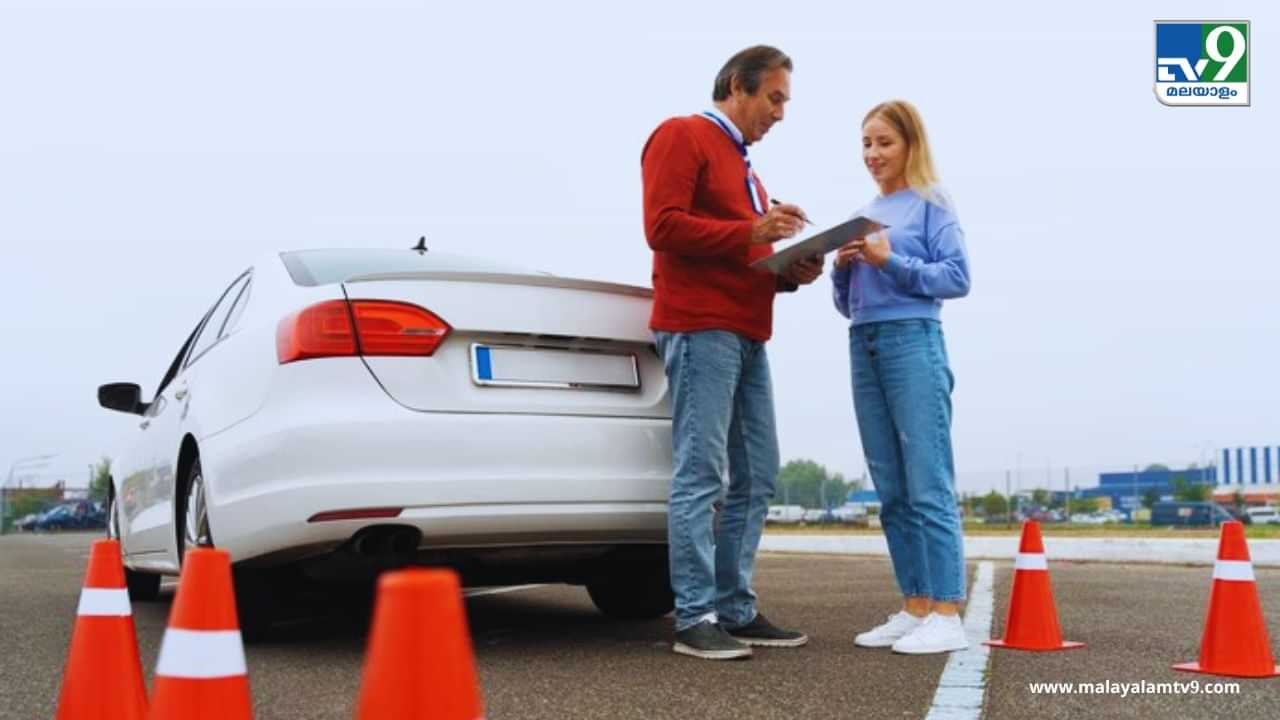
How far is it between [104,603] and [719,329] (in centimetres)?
210

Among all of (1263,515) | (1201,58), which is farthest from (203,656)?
(1263,515)

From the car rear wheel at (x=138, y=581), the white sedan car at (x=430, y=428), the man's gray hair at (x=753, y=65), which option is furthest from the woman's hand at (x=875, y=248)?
the car rear wheel at (x=138, y=581)

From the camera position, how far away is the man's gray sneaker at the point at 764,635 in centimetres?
457

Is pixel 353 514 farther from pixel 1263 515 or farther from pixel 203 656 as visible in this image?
pixel 1263 515

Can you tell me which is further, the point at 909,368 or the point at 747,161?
the point at 747,161

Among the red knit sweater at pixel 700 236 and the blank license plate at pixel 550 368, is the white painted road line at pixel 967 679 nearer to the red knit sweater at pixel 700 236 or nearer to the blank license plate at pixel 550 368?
the red knit sweater at pixel 700 236

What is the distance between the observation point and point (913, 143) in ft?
15.1

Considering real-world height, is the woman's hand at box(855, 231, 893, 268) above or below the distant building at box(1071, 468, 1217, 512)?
above

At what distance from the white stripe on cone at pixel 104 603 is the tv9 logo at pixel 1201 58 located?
10.8 meters

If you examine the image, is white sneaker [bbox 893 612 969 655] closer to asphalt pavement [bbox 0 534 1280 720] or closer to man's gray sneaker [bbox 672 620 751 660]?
asphalt pavement [bbox 0 534 1280 720]

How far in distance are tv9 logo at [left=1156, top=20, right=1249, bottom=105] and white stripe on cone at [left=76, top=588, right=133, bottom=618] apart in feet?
35.3

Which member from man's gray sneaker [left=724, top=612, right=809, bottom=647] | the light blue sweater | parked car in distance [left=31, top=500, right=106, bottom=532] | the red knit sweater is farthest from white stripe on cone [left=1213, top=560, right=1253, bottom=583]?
parked car in distance [left=31, top=500, right=106, bottom=532]

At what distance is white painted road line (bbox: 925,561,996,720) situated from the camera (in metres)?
3.25

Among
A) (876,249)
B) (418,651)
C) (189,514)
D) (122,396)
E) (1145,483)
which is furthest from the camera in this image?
(1145,483)
